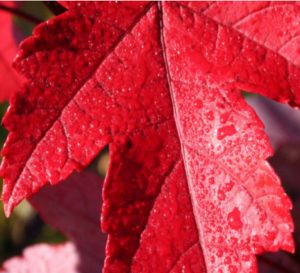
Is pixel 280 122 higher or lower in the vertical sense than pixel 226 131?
higher

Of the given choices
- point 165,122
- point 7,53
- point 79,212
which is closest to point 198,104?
point 165,122

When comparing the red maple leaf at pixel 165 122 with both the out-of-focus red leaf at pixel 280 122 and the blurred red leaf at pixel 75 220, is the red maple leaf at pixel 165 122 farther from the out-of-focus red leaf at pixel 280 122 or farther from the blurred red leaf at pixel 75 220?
the out-of-focus red leaf at pixel 280 122

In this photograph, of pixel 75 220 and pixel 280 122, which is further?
pixel 280 122

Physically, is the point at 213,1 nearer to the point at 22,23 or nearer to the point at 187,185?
the point at 187,185

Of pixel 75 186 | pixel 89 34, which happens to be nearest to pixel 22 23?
pixel 75 186

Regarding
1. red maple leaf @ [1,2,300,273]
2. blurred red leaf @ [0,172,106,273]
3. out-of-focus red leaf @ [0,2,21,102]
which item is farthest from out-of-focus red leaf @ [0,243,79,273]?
red maple leaf @ [1,2,300,273]

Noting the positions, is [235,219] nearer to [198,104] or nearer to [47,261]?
[198,104]
